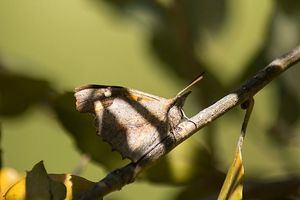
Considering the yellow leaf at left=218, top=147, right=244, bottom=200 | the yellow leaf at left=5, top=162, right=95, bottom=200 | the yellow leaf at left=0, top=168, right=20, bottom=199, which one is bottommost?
the yellow leaf at left=218, top=147, right=244, bottom=200

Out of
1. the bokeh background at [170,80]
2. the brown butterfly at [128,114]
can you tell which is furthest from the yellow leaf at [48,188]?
the bokeh background at [170,80]

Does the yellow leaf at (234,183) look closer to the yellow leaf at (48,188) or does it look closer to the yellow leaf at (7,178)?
the yellow leaf at (48,188)

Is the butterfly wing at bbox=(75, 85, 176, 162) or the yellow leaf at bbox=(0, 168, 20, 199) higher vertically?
Answer: the yellow leaf at bbox=(0, 168, 20, 199)

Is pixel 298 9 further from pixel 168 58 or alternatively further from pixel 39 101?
pixel 39 101

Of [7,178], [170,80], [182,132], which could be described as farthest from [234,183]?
[170,80]

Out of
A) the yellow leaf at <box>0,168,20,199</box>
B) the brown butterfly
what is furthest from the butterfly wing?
the yellow leaf at <box>0,168,20,199</box>

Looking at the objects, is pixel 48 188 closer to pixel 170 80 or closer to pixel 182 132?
pixel 182 132

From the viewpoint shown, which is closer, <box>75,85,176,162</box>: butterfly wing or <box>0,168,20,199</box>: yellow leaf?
<box>75,85,176,162</box>: butterfly wing

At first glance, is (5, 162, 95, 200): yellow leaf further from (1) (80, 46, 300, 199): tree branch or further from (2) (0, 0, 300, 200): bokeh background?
(2) (0, 0, 300, 200): bokeh background

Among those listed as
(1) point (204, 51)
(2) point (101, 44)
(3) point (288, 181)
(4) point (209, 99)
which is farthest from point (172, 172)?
(2) point (101, 44)
